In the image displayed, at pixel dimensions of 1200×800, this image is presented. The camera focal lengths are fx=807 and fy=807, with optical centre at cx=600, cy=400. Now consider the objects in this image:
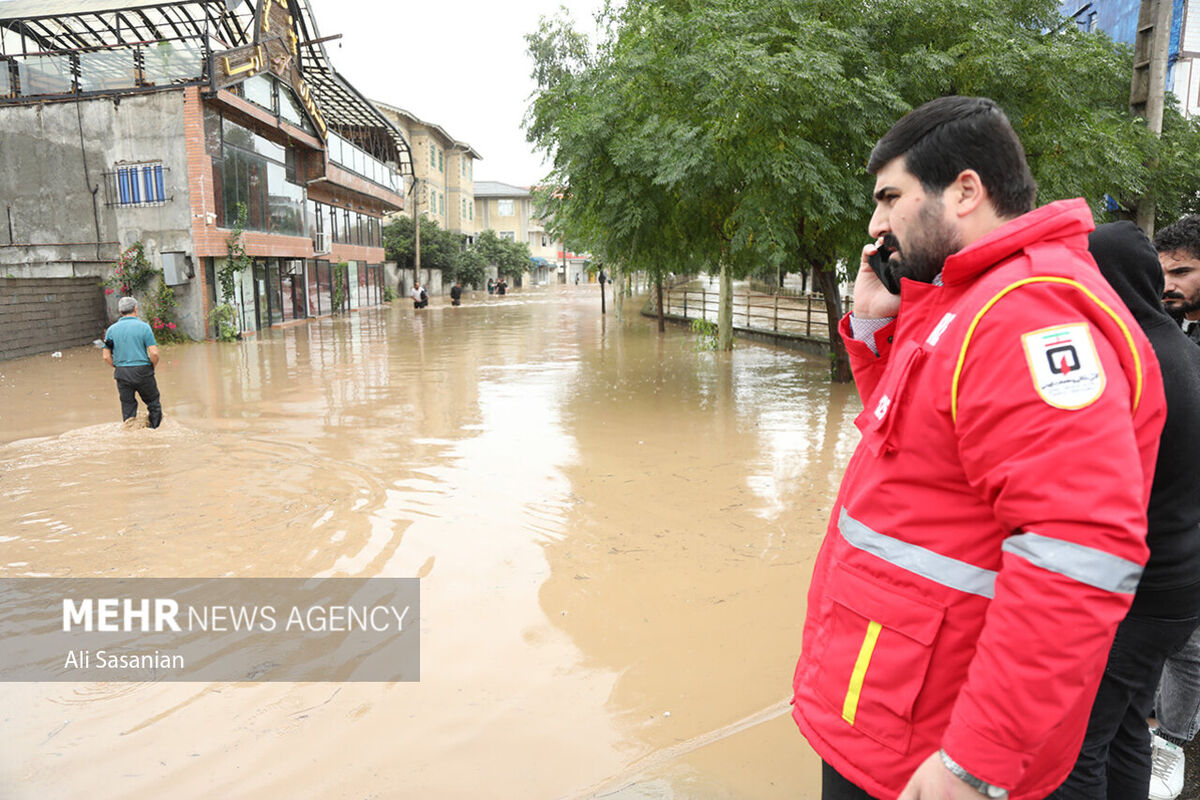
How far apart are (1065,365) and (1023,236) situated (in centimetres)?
27

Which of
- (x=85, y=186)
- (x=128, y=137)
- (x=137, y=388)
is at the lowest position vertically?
(x=137, y=388)

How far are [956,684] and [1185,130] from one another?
1580cm

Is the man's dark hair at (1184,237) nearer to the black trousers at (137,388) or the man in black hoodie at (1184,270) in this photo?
the man in black hoodie at (1184,270)

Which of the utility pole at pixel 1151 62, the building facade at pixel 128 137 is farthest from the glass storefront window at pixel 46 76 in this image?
the utility pole at pixel 1151 62

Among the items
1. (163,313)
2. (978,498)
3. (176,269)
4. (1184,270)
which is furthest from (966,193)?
(163,313)

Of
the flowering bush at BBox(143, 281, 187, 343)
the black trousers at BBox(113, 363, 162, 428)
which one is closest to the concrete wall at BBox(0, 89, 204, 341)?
the flowering bush at BBox(143, 281, 187, 343)

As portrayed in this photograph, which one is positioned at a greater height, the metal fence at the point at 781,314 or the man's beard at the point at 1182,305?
the man's beard at the point at 1182,305

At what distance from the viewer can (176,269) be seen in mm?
19859

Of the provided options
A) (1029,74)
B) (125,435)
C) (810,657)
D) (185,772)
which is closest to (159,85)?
(125,435)

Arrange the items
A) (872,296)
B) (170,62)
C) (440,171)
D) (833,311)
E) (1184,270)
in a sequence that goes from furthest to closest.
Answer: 1. (440,171)
2. (170,62)
3. (833,311)
4. (1184,270)
5. (872,296)

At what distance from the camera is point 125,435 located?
9.45m

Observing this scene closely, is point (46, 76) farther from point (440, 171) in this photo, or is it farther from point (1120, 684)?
point (440, 171)

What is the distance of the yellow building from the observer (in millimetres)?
48469

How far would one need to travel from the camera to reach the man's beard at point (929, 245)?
153cm
